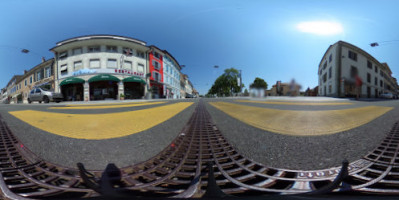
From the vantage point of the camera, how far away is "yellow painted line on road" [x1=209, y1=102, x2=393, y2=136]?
1005 mm

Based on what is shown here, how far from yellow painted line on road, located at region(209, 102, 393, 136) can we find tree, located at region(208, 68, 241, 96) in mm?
392

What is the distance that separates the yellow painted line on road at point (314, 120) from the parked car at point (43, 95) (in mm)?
2027

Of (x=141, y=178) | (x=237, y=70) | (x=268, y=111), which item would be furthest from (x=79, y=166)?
(x=268, y=111)

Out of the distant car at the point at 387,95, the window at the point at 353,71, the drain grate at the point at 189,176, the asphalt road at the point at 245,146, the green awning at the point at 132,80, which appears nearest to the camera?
the drain grate at the point at 189,176

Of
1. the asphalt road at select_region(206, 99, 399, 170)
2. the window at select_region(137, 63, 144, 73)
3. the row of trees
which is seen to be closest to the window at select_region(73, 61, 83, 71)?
the window at select_region(137, 63, 144, 73)

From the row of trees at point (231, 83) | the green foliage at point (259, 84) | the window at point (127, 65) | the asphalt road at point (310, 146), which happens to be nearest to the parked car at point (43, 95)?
the window at point (127, 65)

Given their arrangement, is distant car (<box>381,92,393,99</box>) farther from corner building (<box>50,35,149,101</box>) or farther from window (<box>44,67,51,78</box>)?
window (<box>44,67,51,78</box>)

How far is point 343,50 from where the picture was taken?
99 centimetres

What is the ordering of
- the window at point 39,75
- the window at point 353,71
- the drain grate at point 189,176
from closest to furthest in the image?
the drain grate at point 189,176
the window at point 353,71
the window at point 39,75

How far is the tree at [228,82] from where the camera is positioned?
117 cm

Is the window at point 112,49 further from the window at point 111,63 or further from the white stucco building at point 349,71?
the white stucco building at point 349,71

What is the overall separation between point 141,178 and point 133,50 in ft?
→ 3.39

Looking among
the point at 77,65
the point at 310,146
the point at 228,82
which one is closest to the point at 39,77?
the point at 77,65

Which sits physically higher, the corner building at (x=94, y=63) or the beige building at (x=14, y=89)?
the corner building at (x=94, y=63)
